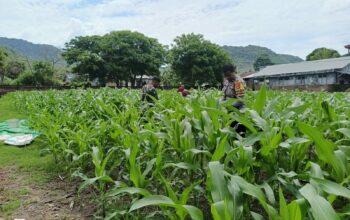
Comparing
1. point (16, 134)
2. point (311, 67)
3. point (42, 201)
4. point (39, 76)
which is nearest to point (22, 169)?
point (42, 201)

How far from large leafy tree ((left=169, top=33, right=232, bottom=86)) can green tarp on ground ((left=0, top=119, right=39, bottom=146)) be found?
27815 millimetres

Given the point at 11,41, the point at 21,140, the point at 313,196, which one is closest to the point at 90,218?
the point at 313,196

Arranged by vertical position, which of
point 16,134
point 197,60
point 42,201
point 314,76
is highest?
point 197,60

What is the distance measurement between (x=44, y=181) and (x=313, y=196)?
12.1 ft

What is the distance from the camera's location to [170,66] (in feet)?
128

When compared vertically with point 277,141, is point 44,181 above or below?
below

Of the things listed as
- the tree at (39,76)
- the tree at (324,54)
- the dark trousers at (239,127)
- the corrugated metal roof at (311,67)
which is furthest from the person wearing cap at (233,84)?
the tree at (324,54)

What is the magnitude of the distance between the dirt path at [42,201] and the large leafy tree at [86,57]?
31.2m

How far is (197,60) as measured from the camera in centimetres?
3591

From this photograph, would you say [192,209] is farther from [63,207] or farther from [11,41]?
[11,41]

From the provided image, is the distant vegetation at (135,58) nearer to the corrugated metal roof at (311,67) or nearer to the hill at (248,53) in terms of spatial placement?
the corrugated metal roof at (311,67)

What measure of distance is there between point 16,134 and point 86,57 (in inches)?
1085

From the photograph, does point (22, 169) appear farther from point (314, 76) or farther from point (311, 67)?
point (311, 67)

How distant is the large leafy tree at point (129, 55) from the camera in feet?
117
